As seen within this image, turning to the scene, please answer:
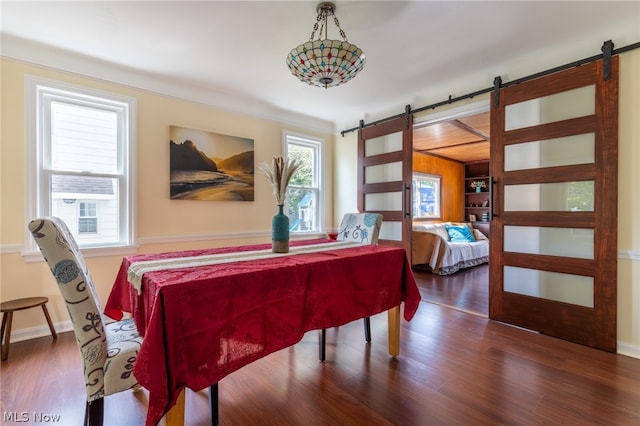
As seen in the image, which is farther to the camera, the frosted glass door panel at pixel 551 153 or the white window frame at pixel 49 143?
the white window frame at pixel 49 143

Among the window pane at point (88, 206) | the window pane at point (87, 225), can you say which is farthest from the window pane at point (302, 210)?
the window pane at point (87, 225)

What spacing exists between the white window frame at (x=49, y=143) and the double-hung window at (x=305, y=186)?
1980 mm

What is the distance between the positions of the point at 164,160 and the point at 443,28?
9.67 feet

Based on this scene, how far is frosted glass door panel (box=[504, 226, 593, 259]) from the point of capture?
7.70 ft

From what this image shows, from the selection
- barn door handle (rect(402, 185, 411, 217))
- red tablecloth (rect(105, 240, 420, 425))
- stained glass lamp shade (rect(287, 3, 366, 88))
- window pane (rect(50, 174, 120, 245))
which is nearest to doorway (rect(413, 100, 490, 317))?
barn door handle (rect(402, 185, 411, 217))

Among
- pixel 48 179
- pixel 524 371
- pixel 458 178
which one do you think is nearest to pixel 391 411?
pixel 524 371

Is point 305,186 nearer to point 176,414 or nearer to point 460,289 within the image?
point 460,289

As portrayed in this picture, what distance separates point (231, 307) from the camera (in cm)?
124

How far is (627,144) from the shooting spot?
2.16 metres

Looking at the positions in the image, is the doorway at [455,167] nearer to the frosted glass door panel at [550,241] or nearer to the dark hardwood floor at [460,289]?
the dark hardwood floor at [460,289]

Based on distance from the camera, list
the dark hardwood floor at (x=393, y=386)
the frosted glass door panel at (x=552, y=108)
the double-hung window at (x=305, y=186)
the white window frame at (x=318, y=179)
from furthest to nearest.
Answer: the white window frame at (x=318, y=179) < the double-hung window at (x=305, y=186) < the frosted glass door panel at (x=552, y=108) < the dark hardwood floor at (x=393, y=386)

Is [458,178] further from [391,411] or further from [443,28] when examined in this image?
[391,411]

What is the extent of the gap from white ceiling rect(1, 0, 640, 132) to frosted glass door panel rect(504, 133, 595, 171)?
691 mm

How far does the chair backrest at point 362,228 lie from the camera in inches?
102
